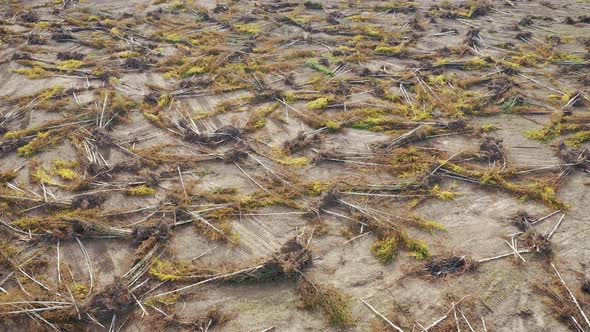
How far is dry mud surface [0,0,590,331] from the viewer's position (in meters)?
4.54

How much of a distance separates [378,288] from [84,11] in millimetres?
12318

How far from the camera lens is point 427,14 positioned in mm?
12266

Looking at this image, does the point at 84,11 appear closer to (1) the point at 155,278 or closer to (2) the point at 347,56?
(2) the point at 347,56

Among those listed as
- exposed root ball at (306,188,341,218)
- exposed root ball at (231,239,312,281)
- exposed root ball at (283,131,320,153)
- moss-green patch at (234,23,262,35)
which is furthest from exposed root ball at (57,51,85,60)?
exposed root ball at (231,239,312,281)

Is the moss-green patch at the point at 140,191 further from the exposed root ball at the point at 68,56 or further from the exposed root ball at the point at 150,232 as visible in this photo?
the exposed root ball at the point at 68,56

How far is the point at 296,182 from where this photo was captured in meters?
6.09

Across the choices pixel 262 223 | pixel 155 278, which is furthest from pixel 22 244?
pixel 262 223

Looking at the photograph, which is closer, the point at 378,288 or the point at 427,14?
the point at 378,288

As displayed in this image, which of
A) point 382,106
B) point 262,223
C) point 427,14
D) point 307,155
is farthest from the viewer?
point 427,14

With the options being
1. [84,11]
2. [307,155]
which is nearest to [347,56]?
[307,155]

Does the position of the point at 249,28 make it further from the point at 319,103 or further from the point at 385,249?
the point at 385,249

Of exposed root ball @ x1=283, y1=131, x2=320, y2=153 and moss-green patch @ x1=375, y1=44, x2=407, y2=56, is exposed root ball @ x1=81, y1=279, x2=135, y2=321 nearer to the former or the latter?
exposed root ball @ x1=283, y1=131, x2=320, y2=153

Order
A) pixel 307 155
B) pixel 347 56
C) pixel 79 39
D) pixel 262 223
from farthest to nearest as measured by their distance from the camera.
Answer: pixel 79 39 → pixel 347 56 → pixel 307 155 → pixel 262 223

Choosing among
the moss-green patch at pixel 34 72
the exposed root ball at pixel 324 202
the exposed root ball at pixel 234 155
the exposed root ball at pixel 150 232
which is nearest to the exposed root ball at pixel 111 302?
the exposed root ball at pixel 150 232
